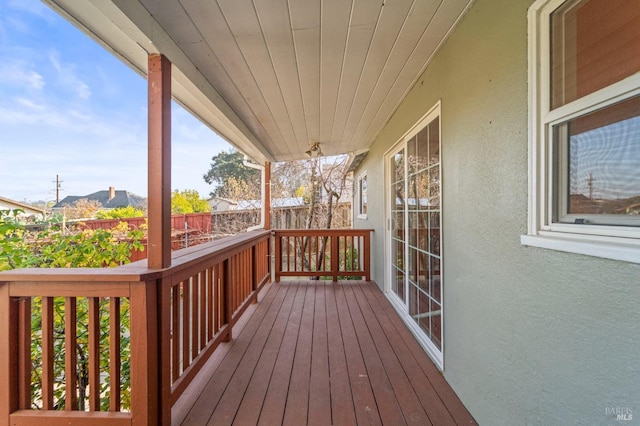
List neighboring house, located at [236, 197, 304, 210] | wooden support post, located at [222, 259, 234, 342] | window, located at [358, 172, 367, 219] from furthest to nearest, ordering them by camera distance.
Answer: neighboring house, located at [236, 197, 304, 210] < window, located at [358, 172, 367, 219] < wooden support post, located at [222, 259, 234, 342]

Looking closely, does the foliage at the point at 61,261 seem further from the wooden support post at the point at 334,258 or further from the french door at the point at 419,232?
the wooden support post at the point at 334,258

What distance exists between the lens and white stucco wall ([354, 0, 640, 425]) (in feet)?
2.65

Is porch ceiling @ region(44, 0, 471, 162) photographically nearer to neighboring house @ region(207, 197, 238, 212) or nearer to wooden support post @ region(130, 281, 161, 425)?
wooden support post @ region(130, 281, 161, 425)

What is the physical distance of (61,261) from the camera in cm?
214

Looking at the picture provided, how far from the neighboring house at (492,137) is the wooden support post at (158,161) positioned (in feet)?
0.09

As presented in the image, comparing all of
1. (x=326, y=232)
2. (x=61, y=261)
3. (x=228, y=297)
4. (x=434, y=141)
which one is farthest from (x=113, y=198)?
(x=434, y=141)

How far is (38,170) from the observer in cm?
750

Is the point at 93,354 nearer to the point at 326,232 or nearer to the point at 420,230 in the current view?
the point at 420,230

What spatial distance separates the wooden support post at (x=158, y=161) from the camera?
1.53m

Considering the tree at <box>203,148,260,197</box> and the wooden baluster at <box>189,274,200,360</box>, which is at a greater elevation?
the tree at <box>203,148,260,197</box>

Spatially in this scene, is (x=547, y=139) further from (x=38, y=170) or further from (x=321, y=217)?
(x=38, y=170)


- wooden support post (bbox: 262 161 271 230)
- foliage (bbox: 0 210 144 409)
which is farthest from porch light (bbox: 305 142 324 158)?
foliage (bbox: 0 210 144 409)

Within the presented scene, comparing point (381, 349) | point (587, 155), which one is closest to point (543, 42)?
point (587, 155)

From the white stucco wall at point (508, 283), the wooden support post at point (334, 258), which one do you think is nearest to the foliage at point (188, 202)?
the wooden support post at point (334, 258)
